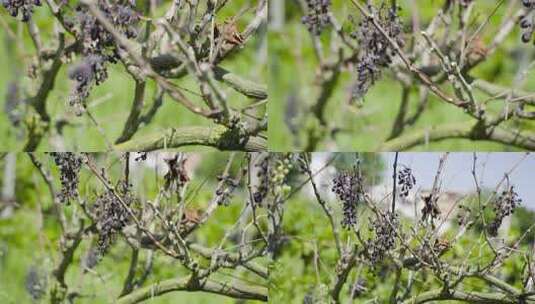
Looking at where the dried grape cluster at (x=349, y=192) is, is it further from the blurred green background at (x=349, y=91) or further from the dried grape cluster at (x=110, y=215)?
the dried grape cluster at (x=110, y=215)

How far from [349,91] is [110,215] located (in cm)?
92

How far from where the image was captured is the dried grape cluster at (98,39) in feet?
9.82

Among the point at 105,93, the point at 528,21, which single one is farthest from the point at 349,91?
the point at 105,93

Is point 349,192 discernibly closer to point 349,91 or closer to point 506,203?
point 349,91

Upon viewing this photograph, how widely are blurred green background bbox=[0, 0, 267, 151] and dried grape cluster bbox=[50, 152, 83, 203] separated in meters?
0.03

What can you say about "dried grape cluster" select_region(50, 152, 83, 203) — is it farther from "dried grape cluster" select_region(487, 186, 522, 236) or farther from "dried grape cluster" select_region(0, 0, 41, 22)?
"dried grape cluster" select_region(487, 186, 522, 236)

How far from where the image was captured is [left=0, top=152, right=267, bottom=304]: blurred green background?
10.6ft

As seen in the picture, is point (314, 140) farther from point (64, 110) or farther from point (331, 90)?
point (64, 110)

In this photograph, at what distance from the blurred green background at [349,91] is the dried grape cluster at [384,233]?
240 millimetres

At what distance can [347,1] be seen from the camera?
10.2 feet

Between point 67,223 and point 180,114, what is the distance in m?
0.60

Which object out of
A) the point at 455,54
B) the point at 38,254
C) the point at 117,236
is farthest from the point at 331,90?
the point at 38,254

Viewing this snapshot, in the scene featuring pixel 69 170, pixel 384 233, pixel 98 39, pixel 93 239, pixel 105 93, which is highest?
pixel 98 39

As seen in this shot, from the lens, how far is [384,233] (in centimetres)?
321
